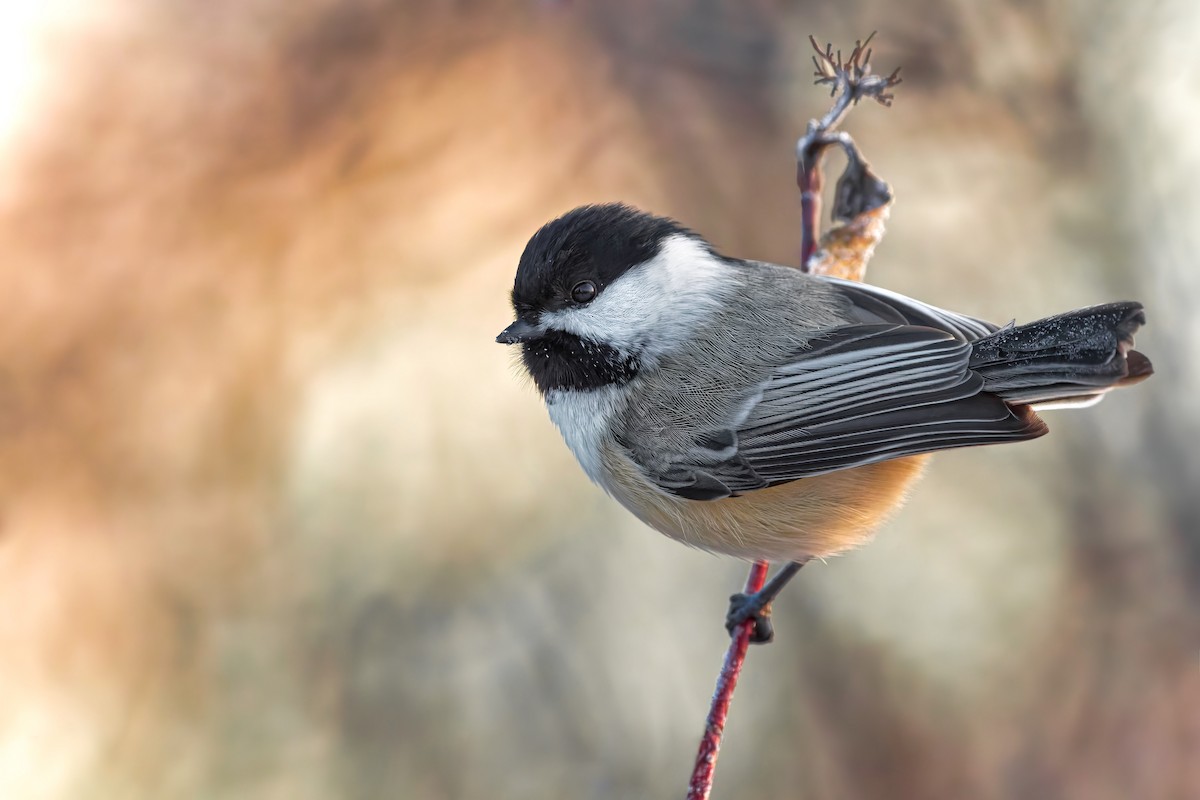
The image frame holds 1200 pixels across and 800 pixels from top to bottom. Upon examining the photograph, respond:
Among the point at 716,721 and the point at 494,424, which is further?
the point at 494,424

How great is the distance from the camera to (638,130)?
111 inches

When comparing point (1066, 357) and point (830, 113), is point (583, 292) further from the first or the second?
point (1066, 357)

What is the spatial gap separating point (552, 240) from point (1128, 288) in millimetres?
1872

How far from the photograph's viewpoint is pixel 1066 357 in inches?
53.9

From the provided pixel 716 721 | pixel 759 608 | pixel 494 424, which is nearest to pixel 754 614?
pixel 759 608

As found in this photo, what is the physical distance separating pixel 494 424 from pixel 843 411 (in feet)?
4.60

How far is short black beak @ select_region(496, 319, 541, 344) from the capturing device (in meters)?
1.58

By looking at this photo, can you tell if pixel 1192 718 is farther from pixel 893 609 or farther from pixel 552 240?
pixel 552 240

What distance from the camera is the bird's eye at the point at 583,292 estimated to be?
5.22ft

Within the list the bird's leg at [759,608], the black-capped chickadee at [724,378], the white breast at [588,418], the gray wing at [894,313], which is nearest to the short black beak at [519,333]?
the black-capped chickadee at [724,378]

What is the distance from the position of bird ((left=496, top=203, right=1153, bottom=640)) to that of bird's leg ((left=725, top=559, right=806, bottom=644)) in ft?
0.60

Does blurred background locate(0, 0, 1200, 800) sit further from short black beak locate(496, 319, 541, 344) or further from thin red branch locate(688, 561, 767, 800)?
short black beak locate(496, 319, 541, 344)

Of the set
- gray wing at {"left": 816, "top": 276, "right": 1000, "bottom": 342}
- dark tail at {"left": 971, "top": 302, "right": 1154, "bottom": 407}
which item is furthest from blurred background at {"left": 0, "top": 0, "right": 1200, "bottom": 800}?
dark tail at {"left": 971, "top": 302, "right": 1154, "bottom": 407}

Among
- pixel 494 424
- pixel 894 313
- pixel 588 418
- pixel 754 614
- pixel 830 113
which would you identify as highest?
pixel 830 113
